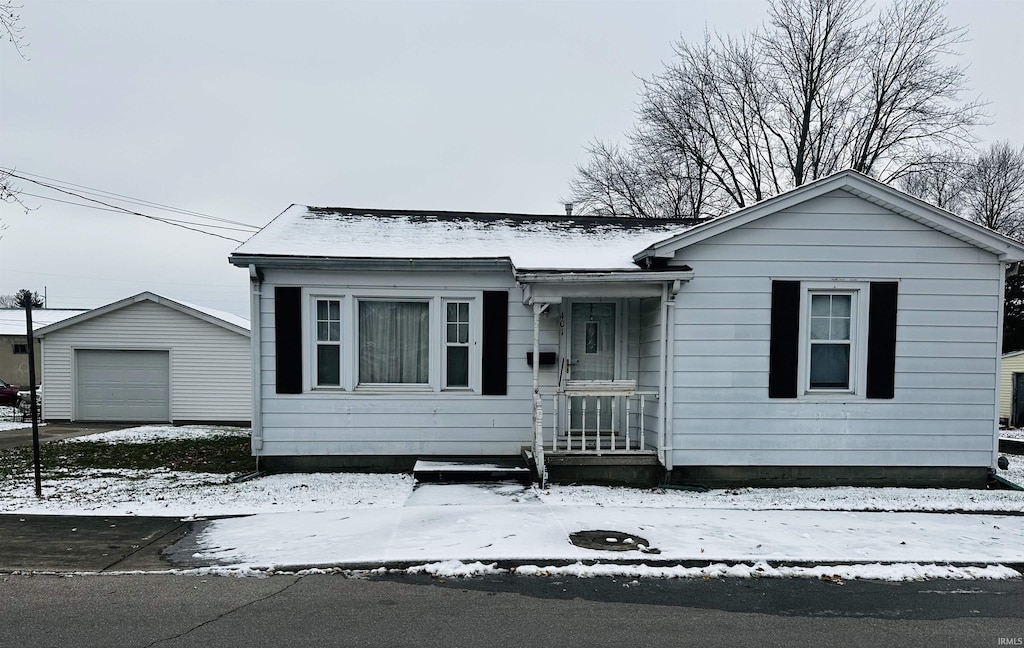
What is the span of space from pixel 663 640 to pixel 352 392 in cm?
630

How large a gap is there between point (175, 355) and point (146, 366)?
0.92 m

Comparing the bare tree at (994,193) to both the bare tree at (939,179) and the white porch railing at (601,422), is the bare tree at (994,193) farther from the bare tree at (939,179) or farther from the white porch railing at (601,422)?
the white porch railing at (601,422)

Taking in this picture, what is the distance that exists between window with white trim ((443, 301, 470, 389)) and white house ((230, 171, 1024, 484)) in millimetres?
40

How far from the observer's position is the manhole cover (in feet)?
19.9

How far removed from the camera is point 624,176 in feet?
94.0

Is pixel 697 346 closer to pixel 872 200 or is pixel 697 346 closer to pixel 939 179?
pixel 872 200

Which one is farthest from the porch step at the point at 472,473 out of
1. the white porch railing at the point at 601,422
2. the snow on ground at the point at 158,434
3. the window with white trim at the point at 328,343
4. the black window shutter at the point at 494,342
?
the snow on ground at the point at 158,434

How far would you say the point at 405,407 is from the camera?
380 inches

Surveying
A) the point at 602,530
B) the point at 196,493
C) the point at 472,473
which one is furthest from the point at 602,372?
the point at 196,493

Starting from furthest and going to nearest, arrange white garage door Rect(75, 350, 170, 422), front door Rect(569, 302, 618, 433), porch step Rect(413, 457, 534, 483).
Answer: white garage door Rect(75, 350, 170, 422)
front door Rect(569, 302, 618, 433)
porch step Rect(413, 457, 534, 483)

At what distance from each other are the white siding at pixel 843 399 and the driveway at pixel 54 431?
13430 mm

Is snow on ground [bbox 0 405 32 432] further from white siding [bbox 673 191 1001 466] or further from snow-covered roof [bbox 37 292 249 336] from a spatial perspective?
white siding [bbox 673 191 1001 466]

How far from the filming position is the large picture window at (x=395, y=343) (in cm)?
970

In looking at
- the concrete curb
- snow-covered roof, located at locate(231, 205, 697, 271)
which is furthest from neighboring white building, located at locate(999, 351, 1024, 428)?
the concrete curb
